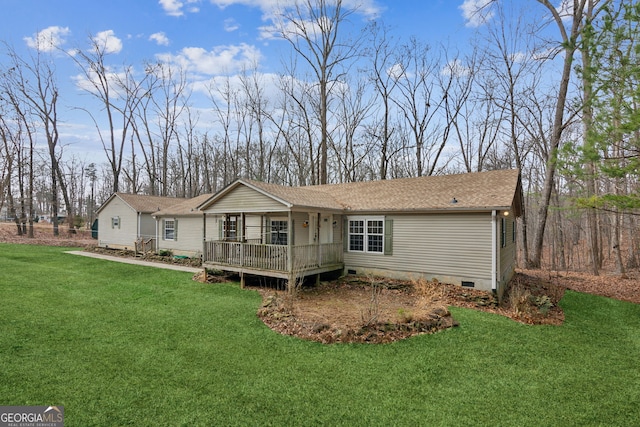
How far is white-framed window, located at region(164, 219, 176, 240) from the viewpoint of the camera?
63.2ft

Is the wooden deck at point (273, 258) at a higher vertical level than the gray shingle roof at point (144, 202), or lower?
lower

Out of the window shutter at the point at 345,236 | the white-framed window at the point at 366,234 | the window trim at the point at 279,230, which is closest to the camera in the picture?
the white-framed window at the point at 366,234

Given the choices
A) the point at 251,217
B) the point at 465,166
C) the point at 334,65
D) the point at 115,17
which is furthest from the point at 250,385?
the point at 465,166

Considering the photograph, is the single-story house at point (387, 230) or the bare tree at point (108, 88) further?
the bare tree at point (108, 88)

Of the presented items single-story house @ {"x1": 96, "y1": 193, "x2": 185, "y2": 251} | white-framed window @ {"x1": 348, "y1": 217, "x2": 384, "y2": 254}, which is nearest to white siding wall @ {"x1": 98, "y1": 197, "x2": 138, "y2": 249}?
single-story house @ {"x1": 96, "y1": 193, "x2": 185, "y2": 251}

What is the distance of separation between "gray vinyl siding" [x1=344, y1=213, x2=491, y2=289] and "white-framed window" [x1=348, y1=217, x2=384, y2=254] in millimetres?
342

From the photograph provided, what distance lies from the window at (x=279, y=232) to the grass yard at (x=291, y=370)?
5.12 m

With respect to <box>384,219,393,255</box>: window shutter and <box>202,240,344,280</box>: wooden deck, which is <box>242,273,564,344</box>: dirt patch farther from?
<box>384,219,393,255</box>: window shutter

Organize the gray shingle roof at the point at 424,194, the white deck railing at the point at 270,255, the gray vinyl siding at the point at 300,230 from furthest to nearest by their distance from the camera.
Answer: the gray vinyl siding at the point at 300,230
the white deck railing at the point at 270,255
the gray shingle roof at the point at 424,194

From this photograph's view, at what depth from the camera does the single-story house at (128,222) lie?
67.7 feet

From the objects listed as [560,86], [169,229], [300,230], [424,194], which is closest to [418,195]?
[424,194]

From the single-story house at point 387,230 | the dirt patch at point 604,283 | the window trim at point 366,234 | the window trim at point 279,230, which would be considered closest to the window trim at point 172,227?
the single-story house at point 387,230

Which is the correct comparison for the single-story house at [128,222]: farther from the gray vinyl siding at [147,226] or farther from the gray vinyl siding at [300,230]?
the gray vinyl siding at [300,230]

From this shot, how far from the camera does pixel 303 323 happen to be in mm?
7559
